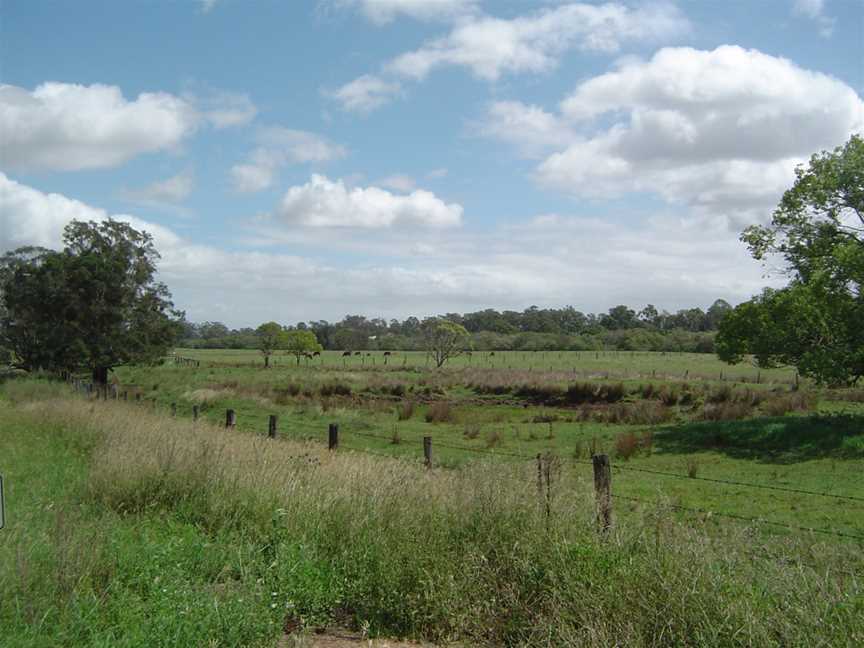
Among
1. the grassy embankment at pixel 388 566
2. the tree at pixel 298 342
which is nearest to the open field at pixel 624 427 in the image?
the grassy embankment at pixel 388 566

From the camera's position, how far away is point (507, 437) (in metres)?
26.5

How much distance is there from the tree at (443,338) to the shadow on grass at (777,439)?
59841 mm

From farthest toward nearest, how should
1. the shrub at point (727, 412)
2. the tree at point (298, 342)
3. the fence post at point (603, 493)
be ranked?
the tree at point (298, 342)
the shrub at point (727, 412)
the fence post at point (603, 493)

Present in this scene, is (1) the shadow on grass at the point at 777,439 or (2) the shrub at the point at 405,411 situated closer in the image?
(1) the shadow on grass at the point at 777,439

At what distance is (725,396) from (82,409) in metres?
27.6

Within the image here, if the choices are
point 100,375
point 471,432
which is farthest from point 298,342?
point 471,432

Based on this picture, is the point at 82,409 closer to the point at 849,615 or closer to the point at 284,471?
the point at 284,471

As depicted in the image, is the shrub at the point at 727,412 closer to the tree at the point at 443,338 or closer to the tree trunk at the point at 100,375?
the tree trunk at the point at 100,375

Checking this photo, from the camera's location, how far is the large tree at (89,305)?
150 ft

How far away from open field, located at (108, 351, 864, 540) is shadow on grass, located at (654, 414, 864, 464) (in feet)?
0.18

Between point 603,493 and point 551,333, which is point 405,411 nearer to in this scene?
point 603,493

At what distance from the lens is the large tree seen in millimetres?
45750

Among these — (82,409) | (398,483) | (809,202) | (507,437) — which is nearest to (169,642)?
(398,483)

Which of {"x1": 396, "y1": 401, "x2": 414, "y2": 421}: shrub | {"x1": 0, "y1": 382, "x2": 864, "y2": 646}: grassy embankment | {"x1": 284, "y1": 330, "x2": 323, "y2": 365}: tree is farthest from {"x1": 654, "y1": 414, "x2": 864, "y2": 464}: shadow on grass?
{"x1": 284, "y1": 330, "x2": 323, "y2": 365}: tree
